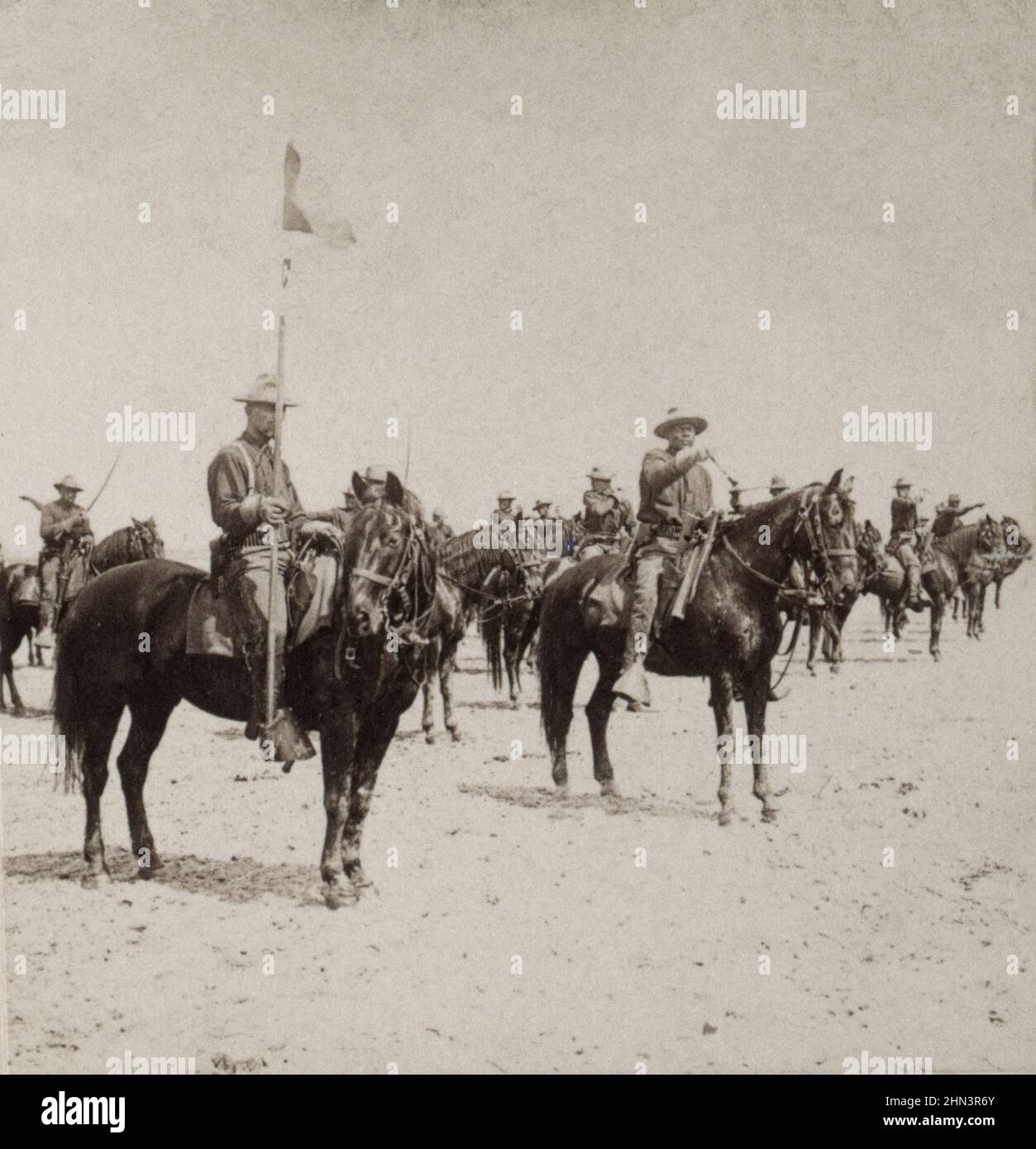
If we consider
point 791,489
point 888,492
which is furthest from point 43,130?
point 888,492

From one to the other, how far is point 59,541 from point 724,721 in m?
4.46

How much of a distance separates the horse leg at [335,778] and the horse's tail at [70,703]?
1.22 metres

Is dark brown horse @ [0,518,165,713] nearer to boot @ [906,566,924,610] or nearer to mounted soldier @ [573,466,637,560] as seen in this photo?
mounted soldier @ [573,466,637,560]

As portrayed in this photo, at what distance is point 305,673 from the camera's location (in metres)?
4.94

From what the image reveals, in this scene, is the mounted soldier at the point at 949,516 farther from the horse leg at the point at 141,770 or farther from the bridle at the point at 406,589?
the horse leg at the point at 141,770

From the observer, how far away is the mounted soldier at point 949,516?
6920mm

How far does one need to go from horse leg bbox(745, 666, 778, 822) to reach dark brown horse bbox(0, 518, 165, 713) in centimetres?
335

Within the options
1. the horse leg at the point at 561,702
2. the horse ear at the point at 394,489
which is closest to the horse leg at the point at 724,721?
the horse leg at the point at 561,702

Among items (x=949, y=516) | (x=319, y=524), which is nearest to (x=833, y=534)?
(x=949, y=516)

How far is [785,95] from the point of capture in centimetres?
554

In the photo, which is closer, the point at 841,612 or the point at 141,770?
the point at 141,770

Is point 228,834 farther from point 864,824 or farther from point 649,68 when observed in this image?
point 649,68

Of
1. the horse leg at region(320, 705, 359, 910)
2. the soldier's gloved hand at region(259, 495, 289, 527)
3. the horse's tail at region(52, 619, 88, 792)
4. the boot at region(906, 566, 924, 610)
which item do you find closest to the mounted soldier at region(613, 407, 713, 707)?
the horse leg at region(320, 705, 359, 910)

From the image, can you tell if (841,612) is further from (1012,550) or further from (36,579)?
(36,579)
